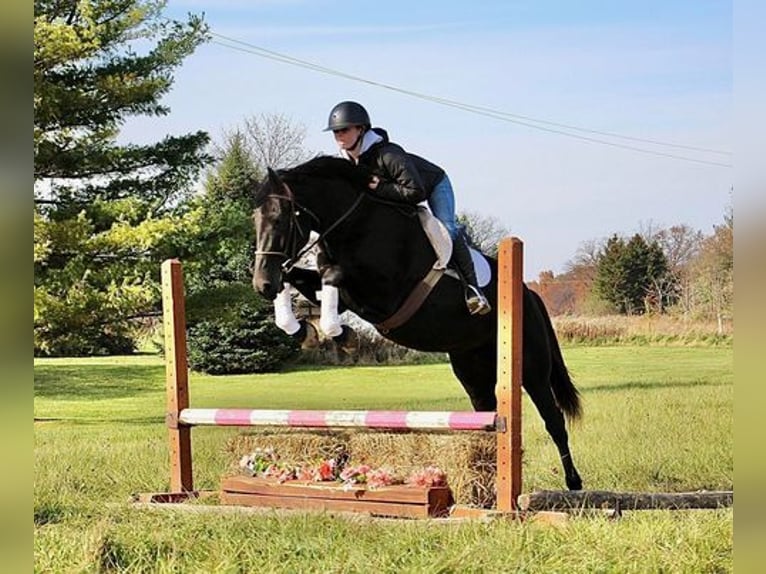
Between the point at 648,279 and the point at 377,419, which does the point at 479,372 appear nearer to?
the point at 377,419

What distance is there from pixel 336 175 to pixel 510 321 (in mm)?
882

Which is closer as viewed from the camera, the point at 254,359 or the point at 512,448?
the point at 512,448

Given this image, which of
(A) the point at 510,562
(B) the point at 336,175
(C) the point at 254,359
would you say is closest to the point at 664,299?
(C) the point at 254,359

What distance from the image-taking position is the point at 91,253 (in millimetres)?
7570

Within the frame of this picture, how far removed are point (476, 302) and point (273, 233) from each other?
861mm

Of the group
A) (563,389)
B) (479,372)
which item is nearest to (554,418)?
(563,389)

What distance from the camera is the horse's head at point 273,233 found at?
3361mm

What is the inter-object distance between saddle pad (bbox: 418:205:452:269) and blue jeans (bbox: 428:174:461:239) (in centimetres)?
3

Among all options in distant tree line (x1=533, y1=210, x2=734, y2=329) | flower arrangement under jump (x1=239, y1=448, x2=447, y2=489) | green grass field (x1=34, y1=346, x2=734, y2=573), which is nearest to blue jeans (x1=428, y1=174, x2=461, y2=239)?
flower arrangement under jump (x1=239, y1=448, x2=447, y2=489)

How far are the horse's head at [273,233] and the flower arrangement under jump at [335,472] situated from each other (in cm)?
79

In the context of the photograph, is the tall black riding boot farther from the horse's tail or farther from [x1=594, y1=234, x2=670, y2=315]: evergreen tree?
[x1=594, y1=234, x2=670, y2=315]: evergreen tree

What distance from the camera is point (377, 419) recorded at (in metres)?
3.35
